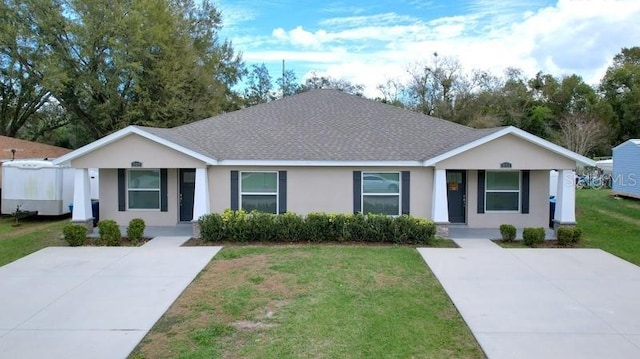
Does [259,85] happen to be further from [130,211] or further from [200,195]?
[200,195]

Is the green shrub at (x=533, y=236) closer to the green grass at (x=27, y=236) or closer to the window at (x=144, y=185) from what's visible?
the window at (x=144, y=185)

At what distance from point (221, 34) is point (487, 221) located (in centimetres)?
3079

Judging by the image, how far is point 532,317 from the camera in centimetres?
723

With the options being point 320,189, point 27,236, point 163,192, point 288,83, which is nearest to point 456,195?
point 320,189

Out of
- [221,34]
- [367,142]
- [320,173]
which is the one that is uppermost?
[221,34]

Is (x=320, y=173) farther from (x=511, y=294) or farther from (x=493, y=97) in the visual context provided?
(x=493, y=97)

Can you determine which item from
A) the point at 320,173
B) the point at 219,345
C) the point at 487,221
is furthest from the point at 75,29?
the point at 219,345

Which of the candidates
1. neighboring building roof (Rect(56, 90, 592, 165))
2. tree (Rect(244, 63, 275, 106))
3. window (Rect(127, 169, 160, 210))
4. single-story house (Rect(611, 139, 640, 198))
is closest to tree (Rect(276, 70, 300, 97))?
tree (Rect(244, 63, 275, 106))

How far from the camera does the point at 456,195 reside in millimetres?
16078

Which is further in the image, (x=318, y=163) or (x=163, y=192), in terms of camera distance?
(x=163, y=192)

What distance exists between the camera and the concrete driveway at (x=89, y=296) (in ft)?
20.5

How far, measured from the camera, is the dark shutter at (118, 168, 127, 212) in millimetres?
15806

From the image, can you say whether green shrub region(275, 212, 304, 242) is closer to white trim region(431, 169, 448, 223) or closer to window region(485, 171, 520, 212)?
white trim region(431, 169, 448, 223)

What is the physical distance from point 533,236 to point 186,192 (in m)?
11.0
